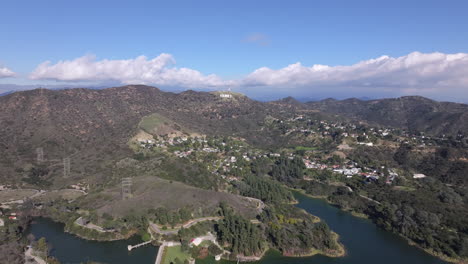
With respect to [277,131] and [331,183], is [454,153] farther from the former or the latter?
[277,131]

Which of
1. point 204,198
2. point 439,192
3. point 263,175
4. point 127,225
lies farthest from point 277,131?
point 127,225

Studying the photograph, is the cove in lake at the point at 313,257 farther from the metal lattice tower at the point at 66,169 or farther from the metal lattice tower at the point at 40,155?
the metal lattice tower at the point at 40,155

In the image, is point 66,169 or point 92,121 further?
point 92,121

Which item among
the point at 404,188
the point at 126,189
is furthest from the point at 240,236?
the point at 404,188

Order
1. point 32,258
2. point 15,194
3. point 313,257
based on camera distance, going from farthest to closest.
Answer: point 15,194, point 313,257, point 32,258

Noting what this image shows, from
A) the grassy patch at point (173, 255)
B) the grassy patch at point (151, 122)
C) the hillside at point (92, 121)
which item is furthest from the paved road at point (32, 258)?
the grassy patch at point (151, 122)

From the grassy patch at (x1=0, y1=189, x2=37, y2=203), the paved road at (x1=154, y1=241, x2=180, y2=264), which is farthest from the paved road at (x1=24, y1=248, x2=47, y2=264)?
the grassy patch at (x1=0, y1=189, x2=37, y2=203)

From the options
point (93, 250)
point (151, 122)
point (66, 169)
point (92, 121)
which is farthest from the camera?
point (92, 121)

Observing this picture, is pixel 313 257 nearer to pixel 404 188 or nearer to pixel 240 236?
pixel 240 236

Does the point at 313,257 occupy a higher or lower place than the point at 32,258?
lower

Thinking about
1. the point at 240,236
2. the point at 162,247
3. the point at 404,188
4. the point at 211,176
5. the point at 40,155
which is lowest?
the point at 162,247
